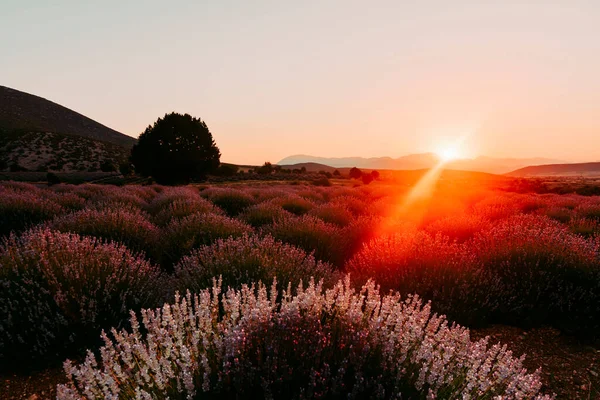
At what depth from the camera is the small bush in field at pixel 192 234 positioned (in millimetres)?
6637

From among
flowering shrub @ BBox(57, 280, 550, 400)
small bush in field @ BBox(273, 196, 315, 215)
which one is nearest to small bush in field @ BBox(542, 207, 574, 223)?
small bush in field @ BBox(273, 196, 315, 215)

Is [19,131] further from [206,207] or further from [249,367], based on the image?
[249,367]

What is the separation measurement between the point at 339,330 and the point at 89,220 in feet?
19.8

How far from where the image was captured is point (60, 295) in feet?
12.7

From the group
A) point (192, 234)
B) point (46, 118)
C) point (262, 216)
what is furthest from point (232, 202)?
point (46, 118)

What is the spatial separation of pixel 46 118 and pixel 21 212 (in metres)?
100

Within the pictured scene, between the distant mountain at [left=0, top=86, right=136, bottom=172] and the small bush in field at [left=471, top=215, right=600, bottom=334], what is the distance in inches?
2320

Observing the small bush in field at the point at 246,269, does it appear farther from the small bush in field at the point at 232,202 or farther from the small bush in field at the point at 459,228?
the small bush in field at the point at 232,202

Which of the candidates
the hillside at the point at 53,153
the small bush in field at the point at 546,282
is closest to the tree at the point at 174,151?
the hillside at the point at 53,153

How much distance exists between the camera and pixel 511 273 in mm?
5281

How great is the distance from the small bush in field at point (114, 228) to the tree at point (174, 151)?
33164 mm

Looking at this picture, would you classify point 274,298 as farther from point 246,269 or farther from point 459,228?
point 459,228

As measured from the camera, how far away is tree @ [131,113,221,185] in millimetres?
38938

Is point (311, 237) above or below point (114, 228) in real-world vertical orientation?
below
